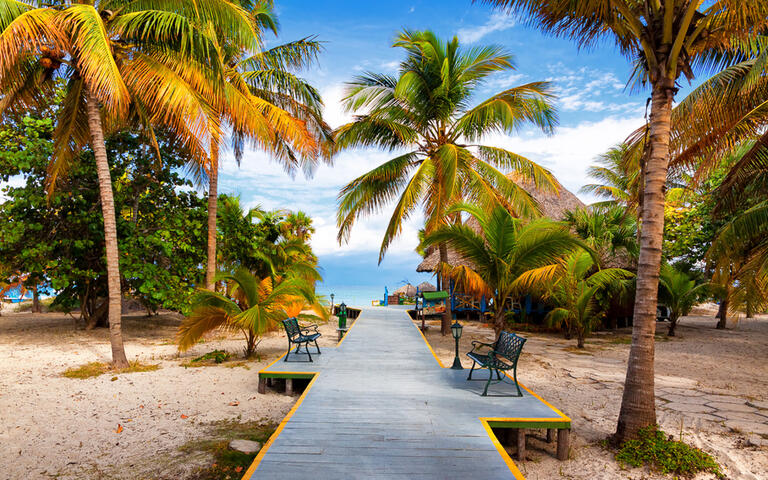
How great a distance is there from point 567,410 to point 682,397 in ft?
7.69

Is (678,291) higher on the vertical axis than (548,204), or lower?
lower

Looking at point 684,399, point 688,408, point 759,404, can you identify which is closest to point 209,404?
point 688,408

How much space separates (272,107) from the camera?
32.8 ft

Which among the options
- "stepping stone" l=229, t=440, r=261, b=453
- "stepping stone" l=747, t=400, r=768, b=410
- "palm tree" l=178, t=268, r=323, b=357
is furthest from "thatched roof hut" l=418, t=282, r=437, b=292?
"stepping stone" l=229, t=440, r=261, b=453

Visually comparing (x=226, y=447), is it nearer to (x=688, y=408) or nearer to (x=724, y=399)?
(x=688, y=408)

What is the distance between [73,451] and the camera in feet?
14.2

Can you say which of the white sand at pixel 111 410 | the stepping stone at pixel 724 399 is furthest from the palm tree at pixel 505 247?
the white sand at pixel 111 410

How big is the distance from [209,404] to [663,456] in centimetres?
588

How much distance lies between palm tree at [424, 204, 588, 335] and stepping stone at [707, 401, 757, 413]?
322cm

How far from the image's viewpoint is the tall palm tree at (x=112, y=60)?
22.5 feet

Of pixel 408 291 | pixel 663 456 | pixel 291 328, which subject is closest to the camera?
pixel 663 456

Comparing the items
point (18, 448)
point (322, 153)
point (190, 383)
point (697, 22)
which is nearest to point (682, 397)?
point (697, 22)

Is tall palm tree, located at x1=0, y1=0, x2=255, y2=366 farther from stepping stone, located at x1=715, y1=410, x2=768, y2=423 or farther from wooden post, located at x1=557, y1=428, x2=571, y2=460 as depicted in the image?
stepping stone, located at x1=715, y1=410, x2=768, y2=423

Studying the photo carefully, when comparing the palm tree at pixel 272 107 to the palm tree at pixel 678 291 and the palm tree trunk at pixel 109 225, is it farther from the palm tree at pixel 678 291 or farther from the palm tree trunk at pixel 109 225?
the palm tree at pixel 678 291
